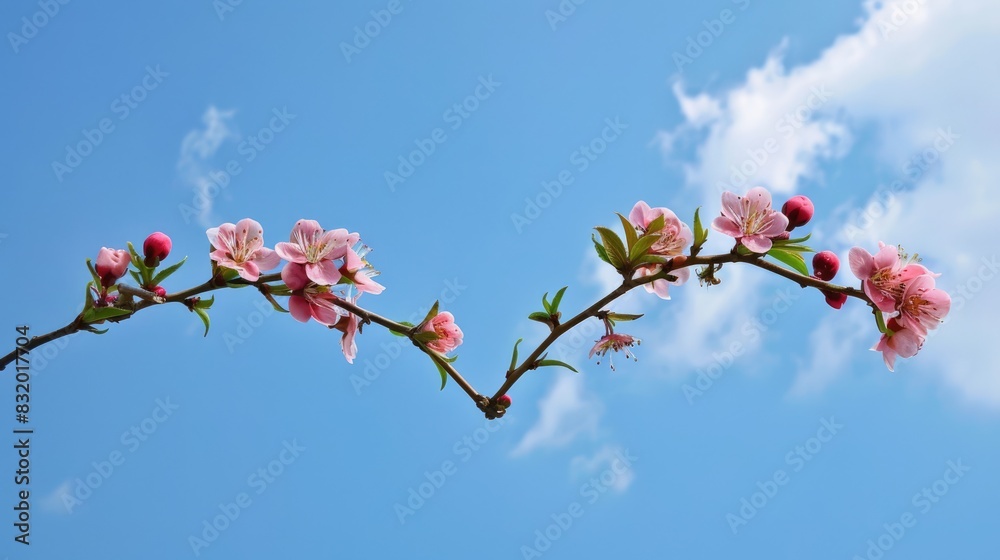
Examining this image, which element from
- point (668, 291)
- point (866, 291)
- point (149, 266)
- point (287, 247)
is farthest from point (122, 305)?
point (866, 291)

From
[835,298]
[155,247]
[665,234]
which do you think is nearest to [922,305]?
[835,298]

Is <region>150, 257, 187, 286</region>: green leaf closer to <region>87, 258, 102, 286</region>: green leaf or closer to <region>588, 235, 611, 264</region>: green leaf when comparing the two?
<region>87, 258, 102, 286</region>: green leaf

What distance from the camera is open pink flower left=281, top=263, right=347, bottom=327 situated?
197 cm

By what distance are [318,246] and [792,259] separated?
48.8 inches

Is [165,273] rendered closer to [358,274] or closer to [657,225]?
[358,274]

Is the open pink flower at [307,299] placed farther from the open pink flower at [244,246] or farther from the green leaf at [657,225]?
the green leaf at [657,225]

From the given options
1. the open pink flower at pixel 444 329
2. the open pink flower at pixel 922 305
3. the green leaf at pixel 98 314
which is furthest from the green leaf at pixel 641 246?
the green leaf at pixel 98 314

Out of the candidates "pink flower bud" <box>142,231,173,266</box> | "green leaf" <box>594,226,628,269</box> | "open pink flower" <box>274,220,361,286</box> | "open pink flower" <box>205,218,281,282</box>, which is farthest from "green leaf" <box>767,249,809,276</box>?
"pink flower bud" <box>142,231,173,266</box>

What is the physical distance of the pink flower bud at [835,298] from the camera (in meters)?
2.01

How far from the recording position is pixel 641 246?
1.98 meters

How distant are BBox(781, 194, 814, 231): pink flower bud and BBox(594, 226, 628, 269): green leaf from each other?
45 cm

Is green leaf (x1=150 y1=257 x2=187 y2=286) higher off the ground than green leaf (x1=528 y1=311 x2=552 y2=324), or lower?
lower

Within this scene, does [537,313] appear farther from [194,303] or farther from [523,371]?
[194,303]

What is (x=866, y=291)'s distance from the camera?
199 cm
